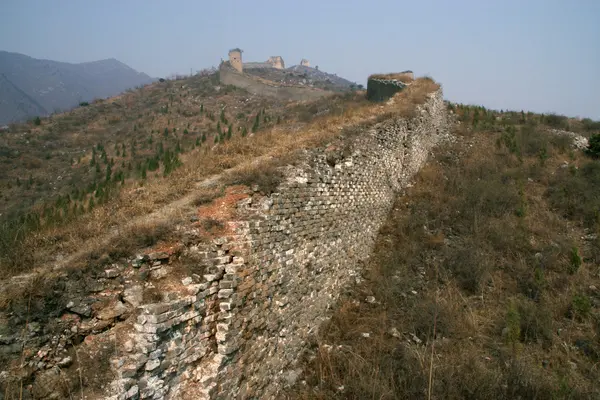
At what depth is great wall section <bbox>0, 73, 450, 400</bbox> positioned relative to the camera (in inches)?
131

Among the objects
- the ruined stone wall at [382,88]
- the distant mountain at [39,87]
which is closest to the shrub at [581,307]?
the ruined stone wall at [382,88]

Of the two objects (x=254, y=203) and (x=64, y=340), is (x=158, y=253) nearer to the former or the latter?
(x=64, y=340)

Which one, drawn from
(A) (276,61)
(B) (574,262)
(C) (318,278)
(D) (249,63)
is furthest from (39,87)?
(B) (574,262)

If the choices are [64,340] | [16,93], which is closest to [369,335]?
[64,340]

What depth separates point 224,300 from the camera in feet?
14.1

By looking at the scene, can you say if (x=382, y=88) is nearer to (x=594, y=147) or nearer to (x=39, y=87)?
(x=594, y=147)

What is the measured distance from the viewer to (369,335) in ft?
20.0

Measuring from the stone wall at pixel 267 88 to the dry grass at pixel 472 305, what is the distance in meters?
33.7

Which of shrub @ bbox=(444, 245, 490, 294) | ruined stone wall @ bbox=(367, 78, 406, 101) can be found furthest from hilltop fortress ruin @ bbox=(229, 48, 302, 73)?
shrub @ bbox=(444, 245, 490, 294)

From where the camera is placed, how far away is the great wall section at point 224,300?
3322 millimetres

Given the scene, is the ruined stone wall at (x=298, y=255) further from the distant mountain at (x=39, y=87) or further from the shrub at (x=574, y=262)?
the distant mountain at (x=39, y=87)

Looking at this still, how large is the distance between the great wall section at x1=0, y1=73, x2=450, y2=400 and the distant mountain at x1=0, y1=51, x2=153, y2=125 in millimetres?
59306

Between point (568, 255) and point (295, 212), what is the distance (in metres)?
6.20

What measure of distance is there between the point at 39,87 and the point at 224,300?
104 metres
